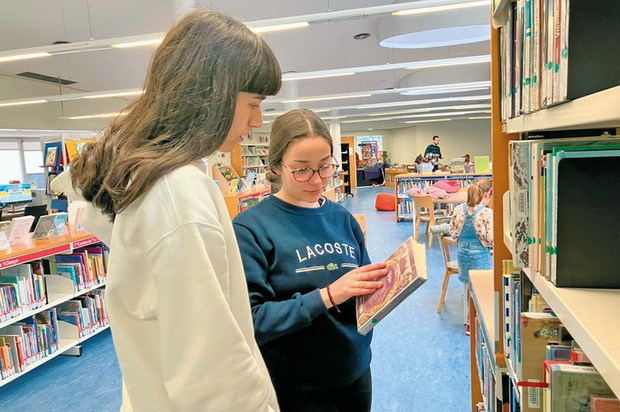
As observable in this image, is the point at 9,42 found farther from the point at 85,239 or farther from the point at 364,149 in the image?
the point at 364,149

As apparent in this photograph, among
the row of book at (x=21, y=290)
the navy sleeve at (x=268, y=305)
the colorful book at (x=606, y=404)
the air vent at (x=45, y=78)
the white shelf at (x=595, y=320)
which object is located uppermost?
the air vent at (x=45, y=78)

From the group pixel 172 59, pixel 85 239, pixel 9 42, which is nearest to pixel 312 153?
pixel 172 59

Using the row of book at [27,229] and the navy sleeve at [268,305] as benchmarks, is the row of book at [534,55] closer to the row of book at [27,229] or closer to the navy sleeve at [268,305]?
the navy sleeve at [268,305]

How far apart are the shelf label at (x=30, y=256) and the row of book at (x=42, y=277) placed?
16 cm

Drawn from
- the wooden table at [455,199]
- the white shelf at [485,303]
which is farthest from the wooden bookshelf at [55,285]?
the wooden table at [455,199]

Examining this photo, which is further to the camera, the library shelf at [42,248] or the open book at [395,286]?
the library shelf at [42,248]

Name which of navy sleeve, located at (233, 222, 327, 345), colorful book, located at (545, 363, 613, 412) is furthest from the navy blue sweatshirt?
colorful book, located at (545, 363, 613, 412)

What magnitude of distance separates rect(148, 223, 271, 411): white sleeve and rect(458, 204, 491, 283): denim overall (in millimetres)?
3009

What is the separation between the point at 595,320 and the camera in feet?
2.43

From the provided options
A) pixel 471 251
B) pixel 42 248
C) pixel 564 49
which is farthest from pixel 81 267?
pixel 564 49

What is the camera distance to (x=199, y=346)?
2.40 feet

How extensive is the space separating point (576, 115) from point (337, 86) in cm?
1357

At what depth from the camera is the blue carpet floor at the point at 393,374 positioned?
287 centimetres

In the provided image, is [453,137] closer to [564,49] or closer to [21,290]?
[21,290]
